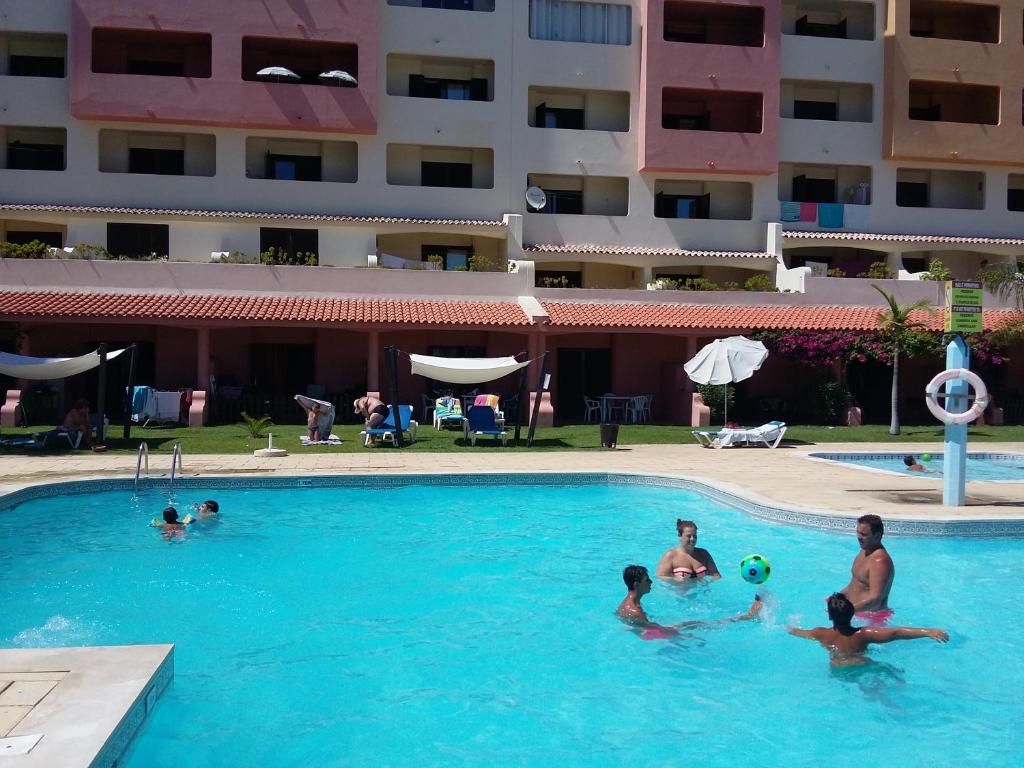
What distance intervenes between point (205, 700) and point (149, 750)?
1318 mm

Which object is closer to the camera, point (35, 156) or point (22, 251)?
point (22, 251)

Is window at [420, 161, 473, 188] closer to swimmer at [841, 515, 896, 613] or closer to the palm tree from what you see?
the palm tree

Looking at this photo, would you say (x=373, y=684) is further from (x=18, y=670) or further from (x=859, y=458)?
(x=859, y=458)

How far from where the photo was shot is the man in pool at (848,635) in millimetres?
7531

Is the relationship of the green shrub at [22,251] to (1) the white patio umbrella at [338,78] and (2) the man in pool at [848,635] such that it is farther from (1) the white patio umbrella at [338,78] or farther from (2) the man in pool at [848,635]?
(2) the man in pool at [848,635]

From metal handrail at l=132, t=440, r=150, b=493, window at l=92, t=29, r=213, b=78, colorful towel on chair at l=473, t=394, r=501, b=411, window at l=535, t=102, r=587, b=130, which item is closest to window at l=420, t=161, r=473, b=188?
window at l=535, t=102, r=587, b=130

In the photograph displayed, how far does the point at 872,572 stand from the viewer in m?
8.45

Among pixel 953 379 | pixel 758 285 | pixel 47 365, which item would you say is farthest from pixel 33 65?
pixel 953 379

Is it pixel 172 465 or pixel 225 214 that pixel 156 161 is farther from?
pixel 172 465

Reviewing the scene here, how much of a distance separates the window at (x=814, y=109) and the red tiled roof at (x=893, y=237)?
4.38 meters

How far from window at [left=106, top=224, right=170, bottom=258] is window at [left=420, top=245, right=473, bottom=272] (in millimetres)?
7753

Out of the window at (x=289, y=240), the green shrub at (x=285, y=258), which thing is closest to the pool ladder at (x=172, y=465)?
the green shrub at (x=285, y=258)

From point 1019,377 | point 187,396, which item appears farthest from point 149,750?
point 1019,377

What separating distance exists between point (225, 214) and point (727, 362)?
50.4 feet
